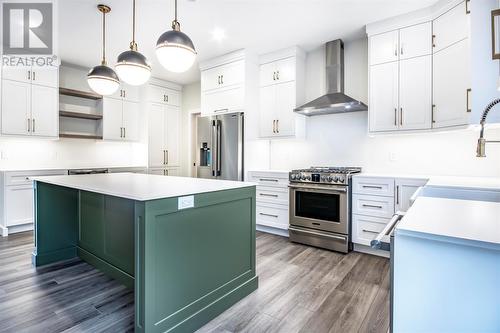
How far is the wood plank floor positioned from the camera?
181 cm

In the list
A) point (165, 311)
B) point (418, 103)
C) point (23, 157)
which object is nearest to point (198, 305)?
point (165, 311)

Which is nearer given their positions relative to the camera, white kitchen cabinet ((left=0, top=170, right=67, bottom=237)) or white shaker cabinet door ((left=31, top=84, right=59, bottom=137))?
white kitchen cabinet ((left=0, top=170, right=67, bottom=237))

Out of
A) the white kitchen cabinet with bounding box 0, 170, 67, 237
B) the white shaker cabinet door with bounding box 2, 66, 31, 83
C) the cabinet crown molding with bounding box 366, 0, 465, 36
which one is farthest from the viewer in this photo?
the white shaker cabinet door with bounding box 2, 66, 31, 83

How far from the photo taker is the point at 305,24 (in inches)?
131

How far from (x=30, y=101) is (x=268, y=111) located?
376 centimetres

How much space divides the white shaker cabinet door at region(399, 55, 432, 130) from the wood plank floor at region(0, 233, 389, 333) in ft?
5.45

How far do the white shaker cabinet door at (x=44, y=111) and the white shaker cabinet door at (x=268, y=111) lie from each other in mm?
3434

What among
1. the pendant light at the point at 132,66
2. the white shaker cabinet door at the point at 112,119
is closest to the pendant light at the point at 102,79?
the pendant light at the point at 132,66

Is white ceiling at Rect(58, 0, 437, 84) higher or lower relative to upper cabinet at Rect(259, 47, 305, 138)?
higher

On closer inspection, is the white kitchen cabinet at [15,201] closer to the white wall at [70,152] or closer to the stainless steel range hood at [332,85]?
the white wall at [70,152]

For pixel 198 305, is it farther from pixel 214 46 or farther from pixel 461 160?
pixel 214 46

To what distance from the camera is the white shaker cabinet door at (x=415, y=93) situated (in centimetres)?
293

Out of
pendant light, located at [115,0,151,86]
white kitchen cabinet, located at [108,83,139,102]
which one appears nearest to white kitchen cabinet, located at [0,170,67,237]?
white kitchen cabinet, located at [108,83,139,102]

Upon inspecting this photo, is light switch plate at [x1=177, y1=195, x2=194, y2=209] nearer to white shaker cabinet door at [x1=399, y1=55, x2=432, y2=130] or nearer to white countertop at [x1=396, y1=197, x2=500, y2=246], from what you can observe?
white countertop at [x1=396, y1=197, x2=500, y2=246]
